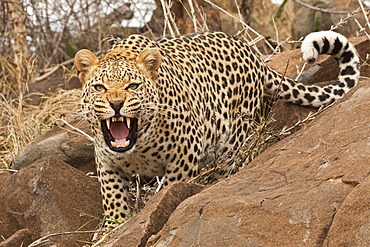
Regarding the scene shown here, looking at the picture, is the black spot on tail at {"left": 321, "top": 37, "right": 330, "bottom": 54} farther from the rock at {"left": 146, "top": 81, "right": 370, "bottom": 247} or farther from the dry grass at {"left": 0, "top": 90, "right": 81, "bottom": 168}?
the dry grass at {"left": 0, "top": 90, "right": 81, "bottom": 168}

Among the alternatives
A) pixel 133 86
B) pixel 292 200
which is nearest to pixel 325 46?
pixel 133 86

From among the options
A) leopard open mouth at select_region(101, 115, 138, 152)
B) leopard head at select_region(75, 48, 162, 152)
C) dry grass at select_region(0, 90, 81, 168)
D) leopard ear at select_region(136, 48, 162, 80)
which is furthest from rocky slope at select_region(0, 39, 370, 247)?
dry grass at select_region(0, 90, 81, 168)

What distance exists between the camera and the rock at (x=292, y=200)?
13.3ft

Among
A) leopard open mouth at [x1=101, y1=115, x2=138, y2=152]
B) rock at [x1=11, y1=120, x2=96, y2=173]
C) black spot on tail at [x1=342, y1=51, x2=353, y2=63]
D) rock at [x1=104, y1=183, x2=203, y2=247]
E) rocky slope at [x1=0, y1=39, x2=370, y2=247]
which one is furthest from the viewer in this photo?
rock at [x1=11, y1=120, x2=96, y2=173]

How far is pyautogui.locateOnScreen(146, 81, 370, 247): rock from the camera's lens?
4.05 metres

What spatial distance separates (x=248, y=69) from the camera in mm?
7438

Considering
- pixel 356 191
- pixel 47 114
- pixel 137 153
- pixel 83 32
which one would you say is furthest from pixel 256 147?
pixel 83 32

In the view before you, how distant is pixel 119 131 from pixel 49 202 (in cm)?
133

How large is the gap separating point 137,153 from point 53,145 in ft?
7.40

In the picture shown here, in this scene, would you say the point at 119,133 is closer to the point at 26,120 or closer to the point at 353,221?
the point at 353,221

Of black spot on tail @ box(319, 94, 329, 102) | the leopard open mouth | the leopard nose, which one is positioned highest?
the leopard nose

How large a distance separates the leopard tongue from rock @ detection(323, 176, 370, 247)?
219 centimetres

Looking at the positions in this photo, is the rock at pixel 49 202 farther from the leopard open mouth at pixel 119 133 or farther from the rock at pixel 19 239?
the leopard open mouth at pixel 119 133

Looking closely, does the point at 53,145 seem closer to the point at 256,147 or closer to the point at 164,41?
the point at 164,41
